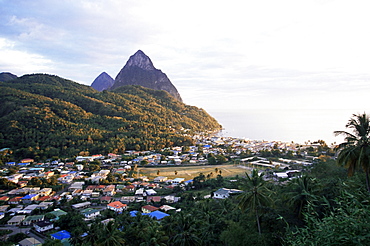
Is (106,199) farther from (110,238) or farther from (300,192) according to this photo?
(300,192)

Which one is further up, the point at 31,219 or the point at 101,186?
the point at 101,186

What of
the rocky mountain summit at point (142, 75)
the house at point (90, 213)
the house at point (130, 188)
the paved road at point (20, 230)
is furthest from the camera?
the rocky mountain summit at point (142, 75)

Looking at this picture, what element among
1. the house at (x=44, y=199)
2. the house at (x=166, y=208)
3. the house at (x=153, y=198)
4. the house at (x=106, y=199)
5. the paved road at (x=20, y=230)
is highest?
the house at (x=166, y=208)

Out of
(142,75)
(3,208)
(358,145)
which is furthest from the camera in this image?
(142,75)

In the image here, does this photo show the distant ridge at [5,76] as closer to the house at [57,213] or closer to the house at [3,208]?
the house at [3,208]

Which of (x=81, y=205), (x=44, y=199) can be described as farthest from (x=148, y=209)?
(x=44, y=199)

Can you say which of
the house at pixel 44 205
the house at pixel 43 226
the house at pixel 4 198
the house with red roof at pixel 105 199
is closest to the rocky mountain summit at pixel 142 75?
the house at pixel 4 198
